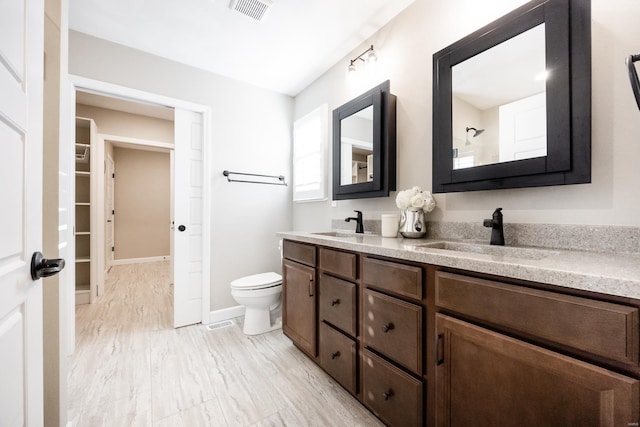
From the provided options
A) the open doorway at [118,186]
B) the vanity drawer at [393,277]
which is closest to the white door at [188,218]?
the open doorway at [118,186]

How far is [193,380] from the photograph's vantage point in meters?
1.72

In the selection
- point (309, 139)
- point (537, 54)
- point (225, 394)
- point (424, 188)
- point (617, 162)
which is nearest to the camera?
point (617, 162)

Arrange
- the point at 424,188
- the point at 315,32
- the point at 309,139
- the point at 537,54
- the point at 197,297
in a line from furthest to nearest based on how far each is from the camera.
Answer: the point at 309,139, the point at 197,297, the point at 315,32, the point at 424,188, the point at 537,54

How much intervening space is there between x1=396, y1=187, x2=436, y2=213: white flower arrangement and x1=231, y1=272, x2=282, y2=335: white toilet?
4.60 feet

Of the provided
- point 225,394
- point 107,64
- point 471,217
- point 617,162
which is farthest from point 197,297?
point 617,162

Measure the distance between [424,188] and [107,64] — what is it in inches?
109

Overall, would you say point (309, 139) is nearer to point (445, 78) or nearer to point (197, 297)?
point (445, 78)

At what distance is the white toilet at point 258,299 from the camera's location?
2.31 meters

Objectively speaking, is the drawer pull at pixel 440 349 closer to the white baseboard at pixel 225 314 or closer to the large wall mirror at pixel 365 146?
the large wall mirror at pixel 365 146

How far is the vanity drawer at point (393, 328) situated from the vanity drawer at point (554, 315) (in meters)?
0.23

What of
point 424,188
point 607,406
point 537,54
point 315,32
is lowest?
point 607,406

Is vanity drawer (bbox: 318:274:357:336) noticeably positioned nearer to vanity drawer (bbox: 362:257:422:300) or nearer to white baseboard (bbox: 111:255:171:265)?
vanity drawer (bbox: 362:257:422:300)

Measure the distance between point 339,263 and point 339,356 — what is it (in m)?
0.56

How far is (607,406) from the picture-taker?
0.67m
